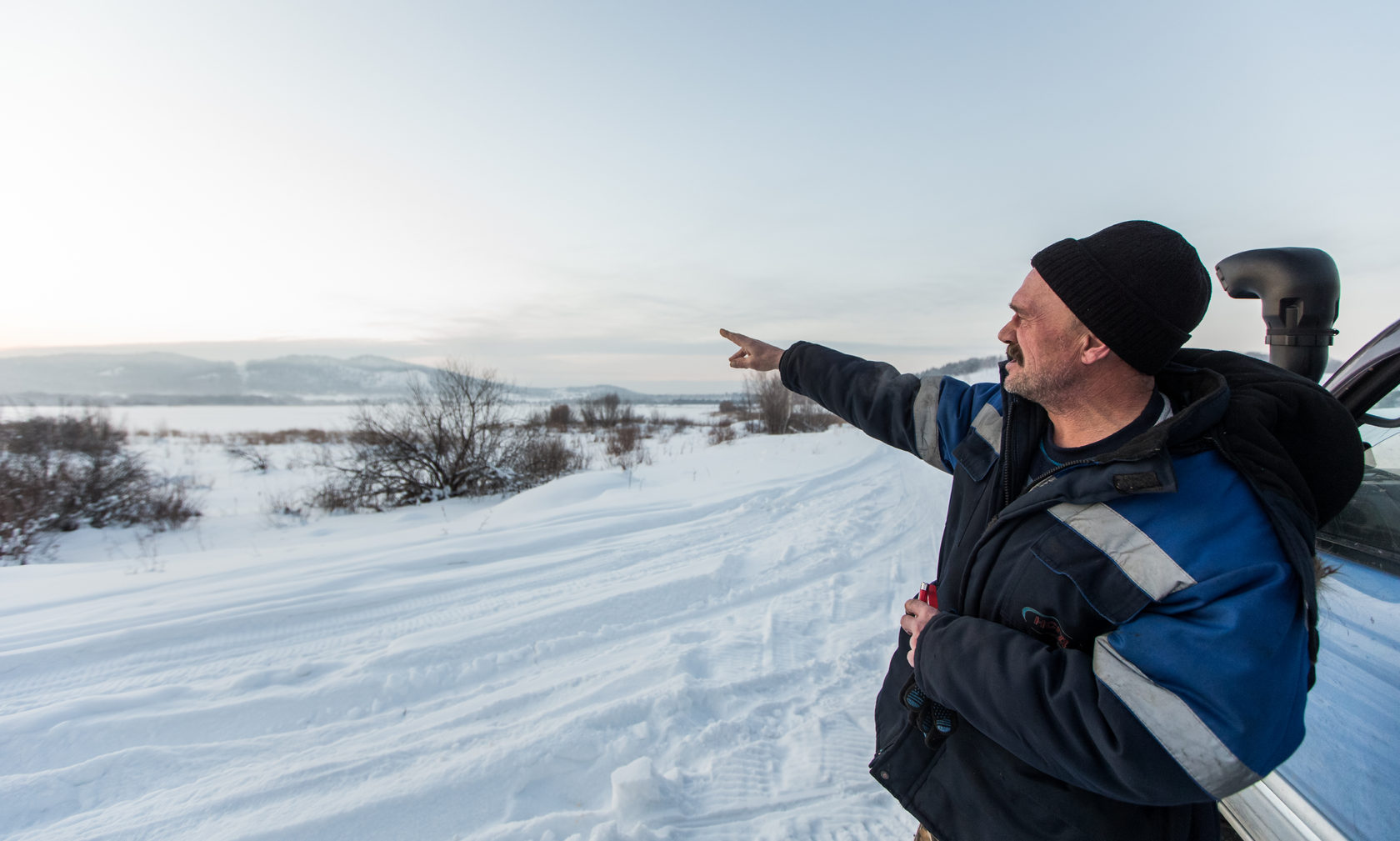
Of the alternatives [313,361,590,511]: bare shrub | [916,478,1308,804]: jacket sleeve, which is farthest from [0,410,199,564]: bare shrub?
[916,478,1308,804]: jacket sleeve

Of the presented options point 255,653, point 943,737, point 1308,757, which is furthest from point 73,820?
point 1308,757

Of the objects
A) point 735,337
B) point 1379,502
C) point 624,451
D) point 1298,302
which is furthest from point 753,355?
point 624,451

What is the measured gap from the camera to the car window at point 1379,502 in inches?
67.9

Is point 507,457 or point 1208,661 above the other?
point 1208,661

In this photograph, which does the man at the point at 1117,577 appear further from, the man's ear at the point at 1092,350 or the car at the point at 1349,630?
the car at the point at 1349,630

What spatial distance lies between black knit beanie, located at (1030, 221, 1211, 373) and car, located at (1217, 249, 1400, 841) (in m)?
0.94

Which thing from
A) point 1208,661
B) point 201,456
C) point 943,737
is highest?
point 1208,661

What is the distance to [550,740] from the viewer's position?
100 inches

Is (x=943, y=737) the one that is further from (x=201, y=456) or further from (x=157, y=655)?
(x=201, y=456)

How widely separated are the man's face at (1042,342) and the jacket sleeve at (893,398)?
18 cm

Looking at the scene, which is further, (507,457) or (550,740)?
(507,457)

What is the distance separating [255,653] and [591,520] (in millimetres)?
3201

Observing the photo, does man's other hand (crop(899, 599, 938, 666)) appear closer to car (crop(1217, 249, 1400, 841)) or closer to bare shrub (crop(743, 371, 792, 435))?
car (crop(1217, 249, 1400, 841))

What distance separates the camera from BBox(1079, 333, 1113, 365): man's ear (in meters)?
1.29
